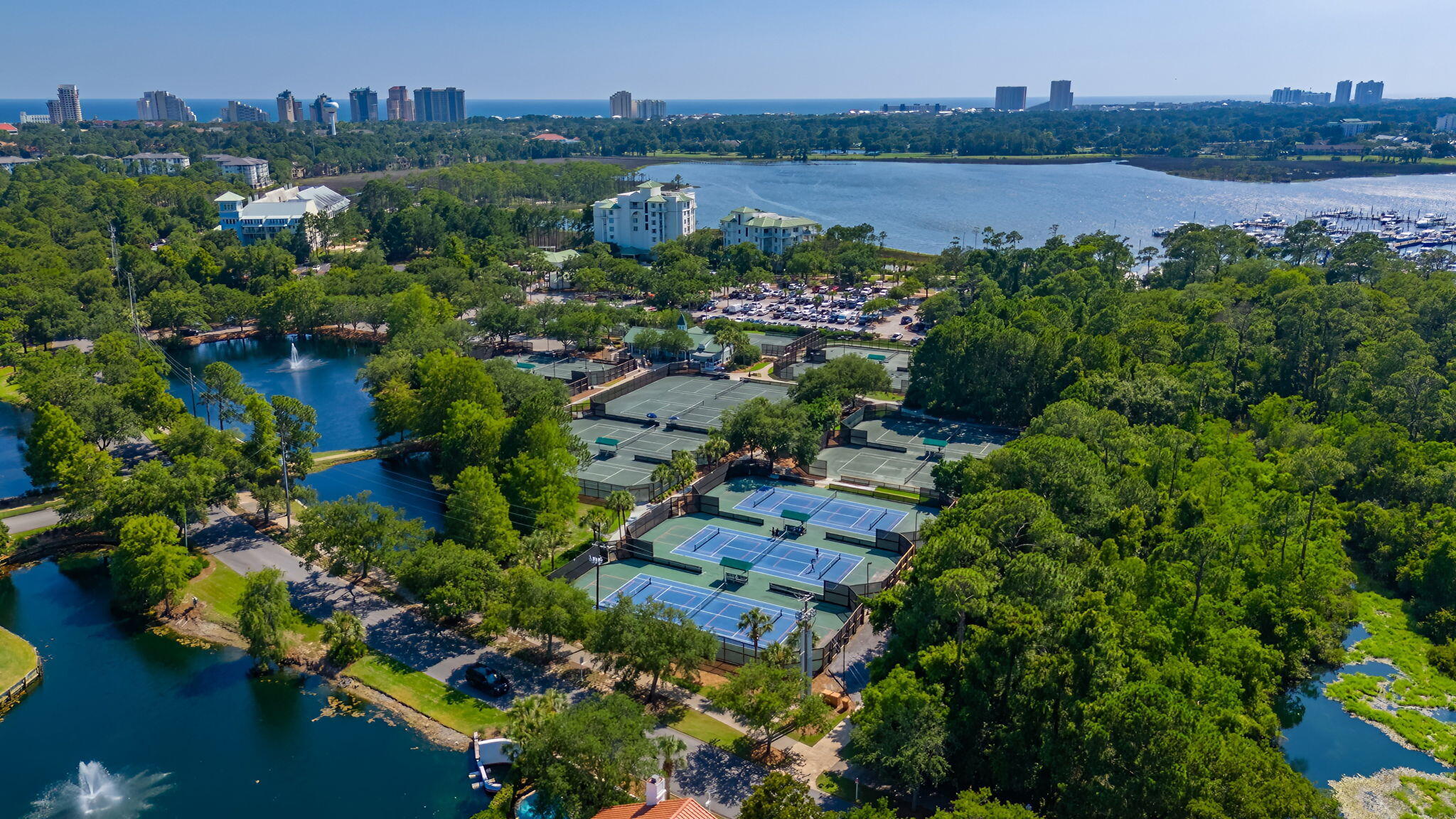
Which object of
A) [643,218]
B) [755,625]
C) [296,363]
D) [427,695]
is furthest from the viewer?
[643,218]

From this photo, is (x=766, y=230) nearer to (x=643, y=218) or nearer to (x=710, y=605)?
(x=643, y=218)

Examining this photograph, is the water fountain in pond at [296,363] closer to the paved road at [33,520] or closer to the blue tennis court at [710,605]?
the paved road at [33,520]

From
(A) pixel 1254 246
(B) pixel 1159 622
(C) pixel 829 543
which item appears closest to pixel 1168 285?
(A) pixel 1254 246

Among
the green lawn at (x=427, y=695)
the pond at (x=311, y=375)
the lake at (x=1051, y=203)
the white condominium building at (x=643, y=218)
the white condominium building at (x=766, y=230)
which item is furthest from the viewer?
the lake at (x=1051, y=203)

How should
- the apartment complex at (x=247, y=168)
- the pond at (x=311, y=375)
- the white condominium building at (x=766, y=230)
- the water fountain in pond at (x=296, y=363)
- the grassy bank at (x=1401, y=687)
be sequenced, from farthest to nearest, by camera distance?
the apartment complex at (x=247, y=168), the white condominium building at (x=766, y=230), the water fountain in pond at (x=296, y=363), the pond at (x=311, y=375), the grassy bank at (x=1401, y=687)

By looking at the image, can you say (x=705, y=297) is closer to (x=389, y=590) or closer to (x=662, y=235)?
(x=662, y=235)

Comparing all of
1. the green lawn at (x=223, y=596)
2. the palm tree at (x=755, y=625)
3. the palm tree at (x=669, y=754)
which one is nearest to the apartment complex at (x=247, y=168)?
the green lawn at (x=223, y=596)

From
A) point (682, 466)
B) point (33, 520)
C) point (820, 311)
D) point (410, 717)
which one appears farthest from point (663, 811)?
point (820, 311)
